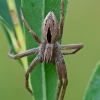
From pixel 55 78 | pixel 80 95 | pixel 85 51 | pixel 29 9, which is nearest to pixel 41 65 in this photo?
pixel 55 78

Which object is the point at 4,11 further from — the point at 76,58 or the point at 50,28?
the point at 76,58

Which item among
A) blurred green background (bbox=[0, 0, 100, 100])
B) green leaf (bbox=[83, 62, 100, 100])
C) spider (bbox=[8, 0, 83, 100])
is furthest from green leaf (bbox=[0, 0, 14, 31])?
blurred green background (bbox=[0, 0, 100, 100])

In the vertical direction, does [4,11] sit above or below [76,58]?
above

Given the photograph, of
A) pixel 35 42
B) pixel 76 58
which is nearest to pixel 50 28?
pixel 35 42

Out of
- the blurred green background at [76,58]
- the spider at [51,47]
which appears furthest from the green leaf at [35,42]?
the blurred green background at [76,58]

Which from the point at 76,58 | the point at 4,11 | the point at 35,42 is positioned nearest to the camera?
the point at 35,42

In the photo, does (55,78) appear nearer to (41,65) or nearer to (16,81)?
(41,65)
